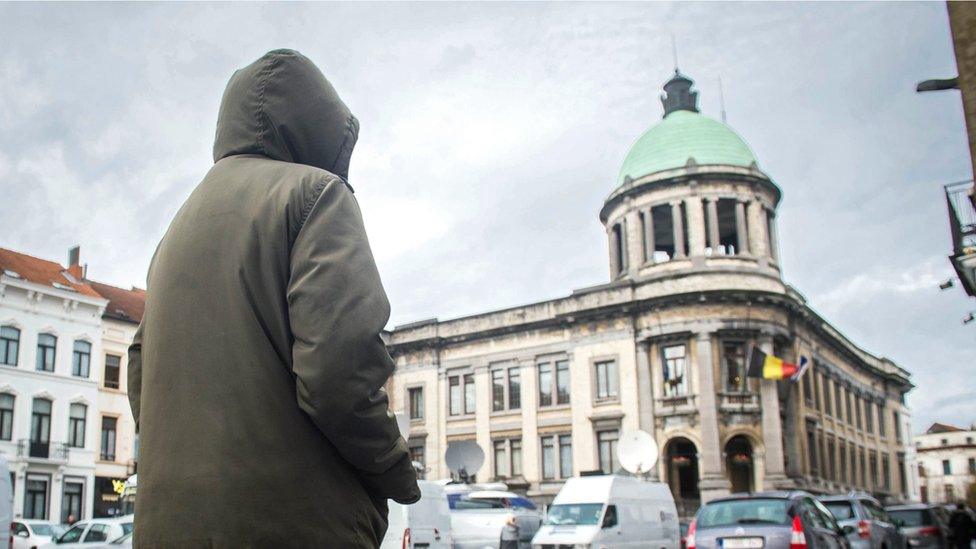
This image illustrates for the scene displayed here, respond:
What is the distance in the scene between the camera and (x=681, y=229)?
45.4 meters

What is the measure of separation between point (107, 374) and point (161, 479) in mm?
45540

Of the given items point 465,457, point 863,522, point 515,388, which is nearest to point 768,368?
point 515,388

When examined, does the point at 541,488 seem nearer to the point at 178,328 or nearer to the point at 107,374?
the point at 107,374

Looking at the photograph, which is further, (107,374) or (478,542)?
(107,374)

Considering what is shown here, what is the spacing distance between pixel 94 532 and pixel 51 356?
24258 millimetres

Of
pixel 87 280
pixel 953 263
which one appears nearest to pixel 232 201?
pixel 953 263

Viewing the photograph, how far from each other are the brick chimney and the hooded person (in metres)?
48.8

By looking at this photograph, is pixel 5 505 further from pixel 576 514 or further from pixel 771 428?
pixel 771 428

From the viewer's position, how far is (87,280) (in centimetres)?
4978

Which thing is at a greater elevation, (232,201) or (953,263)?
(953,263)

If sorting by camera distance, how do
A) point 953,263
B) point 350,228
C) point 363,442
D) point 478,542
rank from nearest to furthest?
point 363,442
point 350,228
point 953,263
point 478,542

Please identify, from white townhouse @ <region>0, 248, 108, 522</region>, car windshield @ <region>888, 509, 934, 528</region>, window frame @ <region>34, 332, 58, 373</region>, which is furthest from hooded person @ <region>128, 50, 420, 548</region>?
window frame @ <region>34, 332, 58, 373</region>

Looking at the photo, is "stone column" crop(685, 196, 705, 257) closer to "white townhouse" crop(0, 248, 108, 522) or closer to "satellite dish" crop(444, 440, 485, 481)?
"satellite dish" crop(444, 440, 485, 481)

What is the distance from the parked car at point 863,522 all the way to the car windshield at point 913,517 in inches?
178
